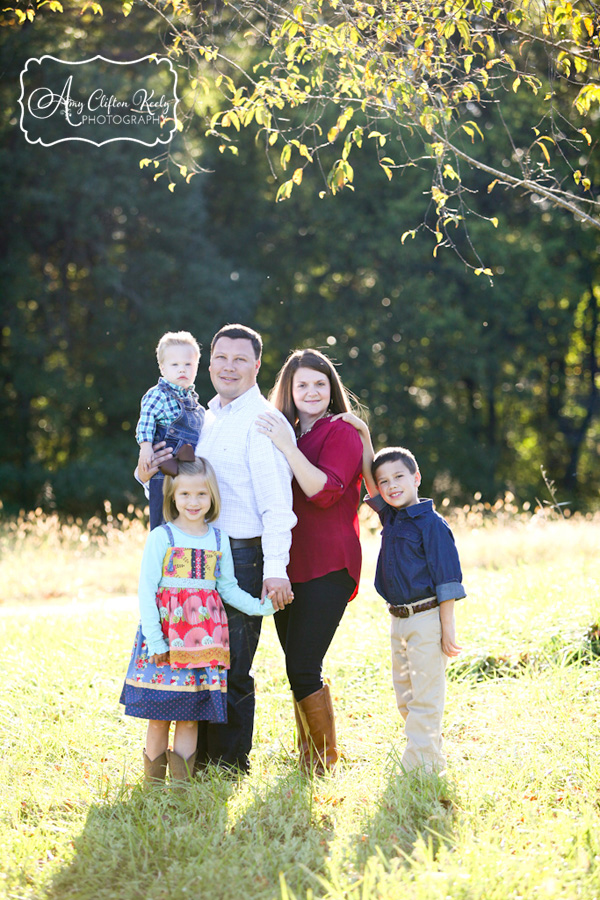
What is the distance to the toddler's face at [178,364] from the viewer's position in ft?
13.5

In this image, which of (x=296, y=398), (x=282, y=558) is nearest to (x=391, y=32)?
(x=296, y=398)

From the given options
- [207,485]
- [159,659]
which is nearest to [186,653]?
[159,659]

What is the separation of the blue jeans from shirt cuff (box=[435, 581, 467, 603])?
82cm

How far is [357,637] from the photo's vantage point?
630cm

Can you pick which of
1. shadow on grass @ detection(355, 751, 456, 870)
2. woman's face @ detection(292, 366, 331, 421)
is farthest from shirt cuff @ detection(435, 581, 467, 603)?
woman's face @ detection(292, 366, 331, 421)

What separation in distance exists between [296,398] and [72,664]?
2.88 meters

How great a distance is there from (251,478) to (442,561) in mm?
925

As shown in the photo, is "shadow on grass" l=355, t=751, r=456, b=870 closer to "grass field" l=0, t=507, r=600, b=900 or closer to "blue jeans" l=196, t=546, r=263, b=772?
"grass field" l=0, t=507, r=600, b=900

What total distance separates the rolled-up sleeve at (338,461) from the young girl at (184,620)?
0.49 meters

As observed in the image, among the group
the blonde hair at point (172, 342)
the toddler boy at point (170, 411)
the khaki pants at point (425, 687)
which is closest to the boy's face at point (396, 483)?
the khaki pants at point (425, 687)

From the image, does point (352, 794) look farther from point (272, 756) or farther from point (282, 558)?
point (282, 558)

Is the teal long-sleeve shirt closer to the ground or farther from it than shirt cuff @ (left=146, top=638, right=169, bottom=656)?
farther from it

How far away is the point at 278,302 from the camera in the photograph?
72.5 ft

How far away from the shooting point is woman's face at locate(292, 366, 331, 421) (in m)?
3.96
